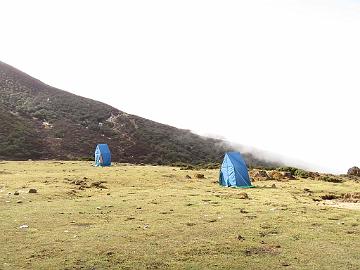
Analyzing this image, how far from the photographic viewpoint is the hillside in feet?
234

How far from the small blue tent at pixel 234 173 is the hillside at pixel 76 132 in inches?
1538

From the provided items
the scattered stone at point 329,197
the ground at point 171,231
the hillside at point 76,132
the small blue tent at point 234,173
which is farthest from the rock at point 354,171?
the hillside at point 76,132

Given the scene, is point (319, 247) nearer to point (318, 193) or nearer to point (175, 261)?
point (175, 261)

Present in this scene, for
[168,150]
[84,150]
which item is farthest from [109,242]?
[168,150]

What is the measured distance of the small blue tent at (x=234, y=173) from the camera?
32.1 metres

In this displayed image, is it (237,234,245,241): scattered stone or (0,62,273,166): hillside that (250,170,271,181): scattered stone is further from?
(0,62,273,166): hillside

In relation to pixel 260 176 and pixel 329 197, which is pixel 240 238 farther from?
Result: pixel 260 176

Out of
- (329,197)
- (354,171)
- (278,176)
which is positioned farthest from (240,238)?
(354,171)

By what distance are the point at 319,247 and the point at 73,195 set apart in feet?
50.4

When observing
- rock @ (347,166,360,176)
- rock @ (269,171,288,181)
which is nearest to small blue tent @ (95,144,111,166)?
rock @ (269,171,288,181)

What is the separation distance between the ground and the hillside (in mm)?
44304

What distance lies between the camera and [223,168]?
109 ft

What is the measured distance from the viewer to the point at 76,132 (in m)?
82.9

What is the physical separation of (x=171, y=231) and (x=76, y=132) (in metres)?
70.6
